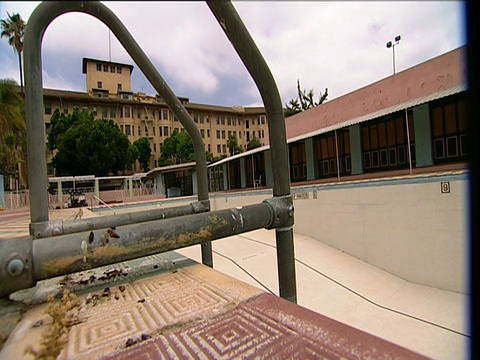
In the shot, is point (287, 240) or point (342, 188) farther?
point (342, 188)

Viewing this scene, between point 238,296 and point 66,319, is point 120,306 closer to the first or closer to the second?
point 66,319

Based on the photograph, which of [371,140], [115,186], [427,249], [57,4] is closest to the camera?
[57,4]

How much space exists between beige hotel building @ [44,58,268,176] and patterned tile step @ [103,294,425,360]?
33372mm

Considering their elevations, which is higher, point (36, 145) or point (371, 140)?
point (371, 140)

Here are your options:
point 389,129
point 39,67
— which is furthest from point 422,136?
point 39,67

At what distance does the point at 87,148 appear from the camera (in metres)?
27.9

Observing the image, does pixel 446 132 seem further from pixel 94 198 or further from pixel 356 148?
pixel 94 198

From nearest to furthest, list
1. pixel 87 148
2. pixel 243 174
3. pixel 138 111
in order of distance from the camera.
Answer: pixel 243 174, pixel 87 148, pixel 138 111

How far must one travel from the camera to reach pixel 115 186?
3338cm

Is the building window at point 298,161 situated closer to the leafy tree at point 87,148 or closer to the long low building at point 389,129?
the long low building at point 389,129

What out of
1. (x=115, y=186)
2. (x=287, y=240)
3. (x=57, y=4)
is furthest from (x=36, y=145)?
(x=115, y=186)

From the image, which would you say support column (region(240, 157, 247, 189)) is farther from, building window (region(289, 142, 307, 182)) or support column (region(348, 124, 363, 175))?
support column (region(348, 124, 363, 175))

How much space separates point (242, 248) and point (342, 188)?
387cm

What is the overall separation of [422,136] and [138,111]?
127 ft
